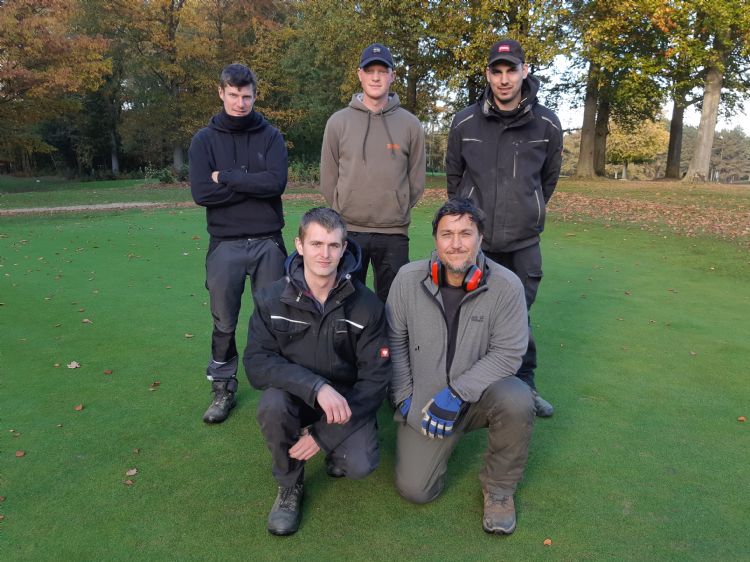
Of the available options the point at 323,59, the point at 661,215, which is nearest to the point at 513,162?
the point at 661,215

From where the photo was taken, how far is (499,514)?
2.65 metres

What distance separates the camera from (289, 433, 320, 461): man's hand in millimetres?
2770

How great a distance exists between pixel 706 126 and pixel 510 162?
2104 cm

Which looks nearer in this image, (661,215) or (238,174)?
(238,174)

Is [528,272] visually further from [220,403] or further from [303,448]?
[220,403]

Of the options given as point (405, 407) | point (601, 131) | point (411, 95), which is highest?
point (411, 95)

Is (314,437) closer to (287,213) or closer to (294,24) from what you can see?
(287,213)

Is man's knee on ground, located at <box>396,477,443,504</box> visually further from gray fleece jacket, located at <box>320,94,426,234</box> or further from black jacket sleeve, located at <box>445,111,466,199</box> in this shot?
black jacket sleeve, located at <box>445,111,466,199</box>

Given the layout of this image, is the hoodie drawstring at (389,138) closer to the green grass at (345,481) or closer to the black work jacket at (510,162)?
the black work jacket at (510,162)

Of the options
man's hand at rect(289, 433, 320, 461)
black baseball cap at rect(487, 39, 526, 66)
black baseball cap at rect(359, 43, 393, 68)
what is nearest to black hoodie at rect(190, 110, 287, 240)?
black baseball cap at rect(359, 43, 393, 68)

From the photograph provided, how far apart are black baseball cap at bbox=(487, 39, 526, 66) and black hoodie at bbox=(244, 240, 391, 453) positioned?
1.60 meters

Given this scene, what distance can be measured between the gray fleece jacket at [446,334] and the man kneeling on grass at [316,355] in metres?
0.14

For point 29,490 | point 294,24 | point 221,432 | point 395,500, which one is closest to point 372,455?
point 395,500

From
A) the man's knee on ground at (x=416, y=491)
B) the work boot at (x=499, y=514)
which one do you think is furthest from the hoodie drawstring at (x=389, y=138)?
the work boot at (x=499, y=514)
